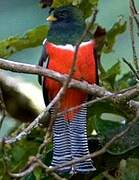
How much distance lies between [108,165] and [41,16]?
118 centimetres

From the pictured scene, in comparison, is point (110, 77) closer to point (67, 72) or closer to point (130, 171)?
point (67, 72)

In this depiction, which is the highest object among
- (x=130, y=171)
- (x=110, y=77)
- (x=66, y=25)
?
(x=66, y=25)

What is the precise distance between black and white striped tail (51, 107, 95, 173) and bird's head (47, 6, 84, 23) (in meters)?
0.34

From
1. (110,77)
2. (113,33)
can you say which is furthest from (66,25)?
(110,77)

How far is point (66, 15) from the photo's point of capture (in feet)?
7.16

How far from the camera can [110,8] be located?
9.40ft

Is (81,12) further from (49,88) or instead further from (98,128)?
(98,128)

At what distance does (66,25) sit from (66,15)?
0.06 metres

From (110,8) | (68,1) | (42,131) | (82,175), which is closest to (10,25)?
(110,8)

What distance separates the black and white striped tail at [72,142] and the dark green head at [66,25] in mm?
276

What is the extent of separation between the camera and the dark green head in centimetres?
214

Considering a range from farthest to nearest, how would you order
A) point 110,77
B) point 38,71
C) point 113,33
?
point 113,33 → point 110,77 → point 38,71

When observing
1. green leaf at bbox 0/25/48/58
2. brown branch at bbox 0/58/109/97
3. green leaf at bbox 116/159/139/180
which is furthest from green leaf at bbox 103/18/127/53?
brown branch at bbox 0/58/109/97

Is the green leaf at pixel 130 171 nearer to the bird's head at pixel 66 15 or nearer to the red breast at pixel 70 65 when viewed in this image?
the red breast at pixel 70 65
